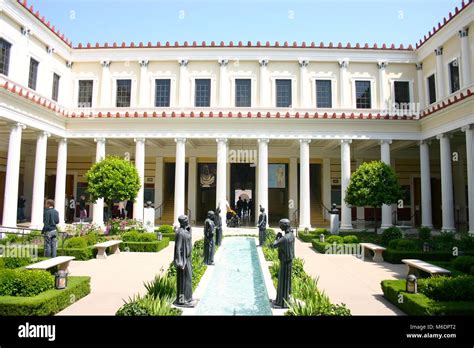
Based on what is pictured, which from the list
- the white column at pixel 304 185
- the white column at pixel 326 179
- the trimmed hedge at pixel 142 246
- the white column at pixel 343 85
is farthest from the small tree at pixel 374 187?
the trimmed hedge at pixel 142 246

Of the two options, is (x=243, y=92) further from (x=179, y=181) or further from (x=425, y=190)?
(x=425, y=190)

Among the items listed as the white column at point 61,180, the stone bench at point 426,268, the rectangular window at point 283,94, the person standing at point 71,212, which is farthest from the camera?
the person standing at point 71,212

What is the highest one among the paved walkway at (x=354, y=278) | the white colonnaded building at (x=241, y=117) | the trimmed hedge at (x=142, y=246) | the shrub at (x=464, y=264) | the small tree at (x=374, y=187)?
the white colonnaded building at (x=241, y=117)

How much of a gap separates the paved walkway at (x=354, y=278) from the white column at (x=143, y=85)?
52.5 ft


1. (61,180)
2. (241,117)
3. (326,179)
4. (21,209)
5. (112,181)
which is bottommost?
(21,209)

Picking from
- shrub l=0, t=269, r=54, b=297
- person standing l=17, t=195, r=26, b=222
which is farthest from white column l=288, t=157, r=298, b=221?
shrub l=0, t=269, r=54, b=297

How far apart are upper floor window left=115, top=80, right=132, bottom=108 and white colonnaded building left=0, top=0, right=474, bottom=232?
0.07m

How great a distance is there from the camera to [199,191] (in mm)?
29109

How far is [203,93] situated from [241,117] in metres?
4.61

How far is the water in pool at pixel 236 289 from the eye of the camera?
23.1 feet

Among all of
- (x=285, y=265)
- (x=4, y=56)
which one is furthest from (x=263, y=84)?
(x=285, y=265)

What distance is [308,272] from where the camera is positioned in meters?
11.1

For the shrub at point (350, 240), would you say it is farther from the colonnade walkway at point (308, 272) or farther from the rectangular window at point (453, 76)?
the rectangular window at point (453, 76)
